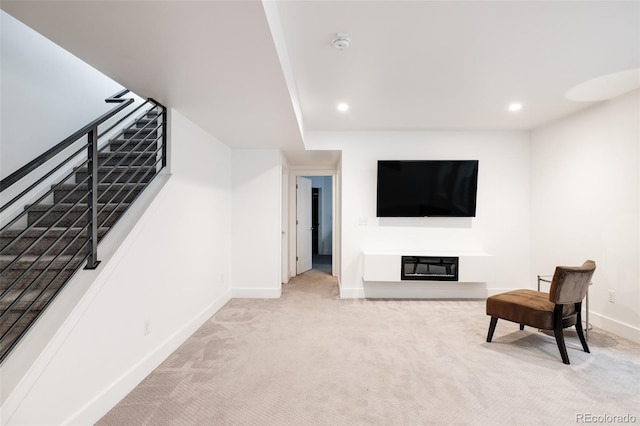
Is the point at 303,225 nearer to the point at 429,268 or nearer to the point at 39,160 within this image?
the point at 429,268

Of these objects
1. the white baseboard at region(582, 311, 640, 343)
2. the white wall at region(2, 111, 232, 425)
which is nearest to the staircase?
the white wall at region(2, 111, 232, 425)

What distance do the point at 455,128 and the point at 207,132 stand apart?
3.39 meters

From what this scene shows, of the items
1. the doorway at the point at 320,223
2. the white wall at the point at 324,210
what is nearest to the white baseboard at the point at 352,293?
the doorway at the point at 320,223

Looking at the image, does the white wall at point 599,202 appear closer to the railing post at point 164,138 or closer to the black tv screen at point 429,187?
the black tv screen at point 429,187

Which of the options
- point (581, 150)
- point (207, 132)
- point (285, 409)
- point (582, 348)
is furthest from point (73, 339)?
point (581, 150)

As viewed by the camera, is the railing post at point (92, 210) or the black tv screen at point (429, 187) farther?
the black tv screen at point (429, 187)

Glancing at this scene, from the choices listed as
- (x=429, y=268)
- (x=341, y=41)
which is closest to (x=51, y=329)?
(x=341, y=41)

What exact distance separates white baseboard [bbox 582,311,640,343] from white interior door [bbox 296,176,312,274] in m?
4.46

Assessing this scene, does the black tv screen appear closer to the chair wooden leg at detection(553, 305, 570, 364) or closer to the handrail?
the chair wooden leg at detection(553, 305, 570, 364)

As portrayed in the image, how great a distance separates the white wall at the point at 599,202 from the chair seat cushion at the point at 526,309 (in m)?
0.91

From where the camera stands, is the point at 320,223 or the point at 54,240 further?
the point at 320,223

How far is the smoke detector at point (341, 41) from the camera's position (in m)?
2.03

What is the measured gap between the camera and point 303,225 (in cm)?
625

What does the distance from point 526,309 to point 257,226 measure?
3.35 metres
